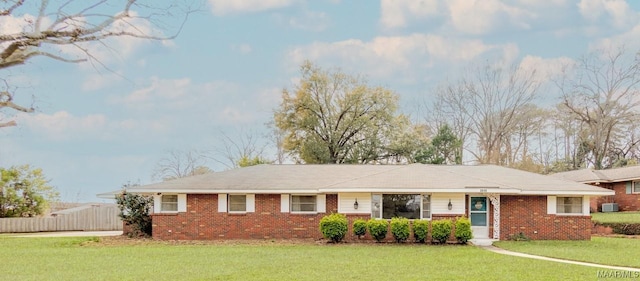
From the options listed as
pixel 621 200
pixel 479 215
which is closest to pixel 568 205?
pixel 479 215

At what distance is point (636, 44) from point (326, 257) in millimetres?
40293

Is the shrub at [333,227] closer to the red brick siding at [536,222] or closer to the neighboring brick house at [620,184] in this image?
the red brick siding at [536,222]

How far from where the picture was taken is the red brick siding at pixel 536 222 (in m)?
25.5

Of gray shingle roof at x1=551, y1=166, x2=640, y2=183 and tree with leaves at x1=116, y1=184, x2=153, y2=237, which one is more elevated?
gray shingle roof at x1=551, y1=166, x2=640, y2=183

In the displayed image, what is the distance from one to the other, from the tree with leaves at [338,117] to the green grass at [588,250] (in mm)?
24788

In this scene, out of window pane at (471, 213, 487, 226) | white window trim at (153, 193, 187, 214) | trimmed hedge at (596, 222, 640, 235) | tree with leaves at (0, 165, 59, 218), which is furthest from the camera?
tree with leaves at (0, 165, 59, 218)

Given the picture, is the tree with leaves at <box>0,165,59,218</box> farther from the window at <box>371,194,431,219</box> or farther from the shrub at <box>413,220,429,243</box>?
the shrub at <box>413,220,429,243</box>

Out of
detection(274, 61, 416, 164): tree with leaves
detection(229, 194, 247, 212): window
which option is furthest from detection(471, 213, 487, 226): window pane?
detection(274, 61, 416, 164): tree with leaves

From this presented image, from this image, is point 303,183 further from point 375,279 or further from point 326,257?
point 375,279

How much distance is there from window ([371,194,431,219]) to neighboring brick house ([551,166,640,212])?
1766 cm

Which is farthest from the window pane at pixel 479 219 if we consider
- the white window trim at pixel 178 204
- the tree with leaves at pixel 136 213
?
the tree with leaves at pixel 136 213

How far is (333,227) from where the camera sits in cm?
2383

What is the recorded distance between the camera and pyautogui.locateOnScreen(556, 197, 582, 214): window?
25688 mm

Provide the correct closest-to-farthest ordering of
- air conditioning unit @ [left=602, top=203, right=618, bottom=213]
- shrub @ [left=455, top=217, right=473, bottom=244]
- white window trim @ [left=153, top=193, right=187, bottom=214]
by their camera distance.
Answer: shrub @ [left=455, top=217, right=473, bottom=244]
white window trim @ [left=153, top=193, right=187, bottom=214]
air conditioning unit @ [left=602, top=203, right=618, bottom=213]
